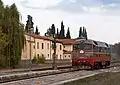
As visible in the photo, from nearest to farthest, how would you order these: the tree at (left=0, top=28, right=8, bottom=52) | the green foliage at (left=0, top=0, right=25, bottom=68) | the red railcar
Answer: the red railcar → the tree at (left=0, top=28, right=8, bottom=52) → the green foliage at (left=0, top=0, right=25, bottom=68)

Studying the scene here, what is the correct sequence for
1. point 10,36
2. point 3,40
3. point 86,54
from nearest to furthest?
point 86,54
point 3,40
point 10,36

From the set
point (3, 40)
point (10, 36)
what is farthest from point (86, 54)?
point (10, 36)

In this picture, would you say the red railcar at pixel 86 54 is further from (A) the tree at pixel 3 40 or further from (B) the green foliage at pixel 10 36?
(B) the green foliage at pixel 10 36

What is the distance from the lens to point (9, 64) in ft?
172

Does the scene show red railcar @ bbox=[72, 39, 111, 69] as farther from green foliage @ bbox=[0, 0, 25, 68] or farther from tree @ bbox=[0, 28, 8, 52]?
green foliage @ bbox=[0, 0, 25, 68]

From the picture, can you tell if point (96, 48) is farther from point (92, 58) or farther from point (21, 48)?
point (21, 48)

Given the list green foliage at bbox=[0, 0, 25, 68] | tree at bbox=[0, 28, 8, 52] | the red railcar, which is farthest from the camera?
green foliage at bbox=[0, 0, 25, 68]

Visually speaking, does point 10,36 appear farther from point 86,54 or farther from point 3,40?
point 86,54

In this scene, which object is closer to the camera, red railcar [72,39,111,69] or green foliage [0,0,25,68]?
red railcar [72,39,111,69]

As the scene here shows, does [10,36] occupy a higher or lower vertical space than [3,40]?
higher

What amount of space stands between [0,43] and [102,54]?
49.4 ft

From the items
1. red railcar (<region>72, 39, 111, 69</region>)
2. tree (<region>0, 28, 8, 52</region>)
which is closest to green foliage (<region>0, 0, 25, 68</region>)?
tree (<region>0, 28, 8, 52</region>)

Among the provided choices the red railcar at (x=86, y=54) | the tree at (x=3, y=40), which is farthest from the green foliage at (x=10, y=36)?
the red railcar at (x=86, y=54)

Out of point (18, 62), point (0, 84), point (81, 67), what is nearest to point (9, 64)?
point (18, 62)
